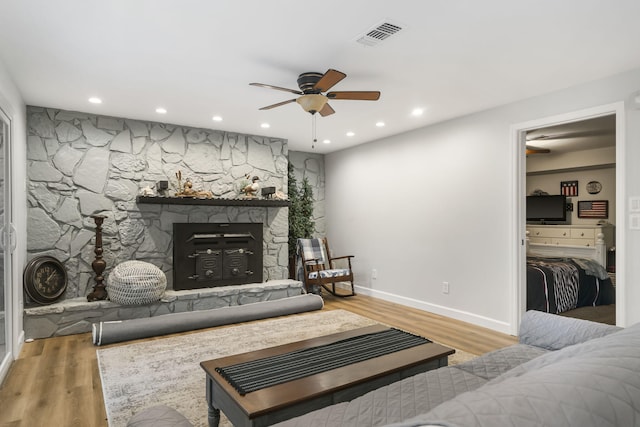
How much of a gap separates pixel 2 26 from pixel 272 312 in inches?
138

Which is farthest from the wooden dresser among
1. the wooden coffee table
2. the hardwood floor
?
the wooden coffee table

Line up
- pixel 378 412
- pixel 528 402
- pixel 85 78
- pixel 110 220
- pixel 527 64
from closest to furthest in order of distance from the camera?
pixel 528 402 → pixel 378 412 → pixel 527 64 → pixel 85 78 → pixel 110 220

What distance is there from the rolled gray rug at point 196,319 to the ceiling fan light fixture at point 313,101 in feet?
8.03

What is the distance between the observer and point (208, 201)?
4.86 meters

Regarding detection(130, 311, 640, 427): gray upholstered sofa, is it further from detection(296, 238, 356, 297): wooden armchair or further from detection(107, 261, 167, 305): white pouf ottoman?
detection(296, 238, 356, 297): wooden armchair

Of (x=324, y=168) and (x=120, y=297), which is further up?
(x=324, y=168)

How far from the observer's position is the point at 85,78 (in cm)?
331

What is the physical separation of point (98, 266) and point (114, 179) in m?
1.04

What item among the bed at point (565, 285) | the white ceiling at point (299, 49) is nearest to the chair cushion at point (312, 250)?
the white ceiling at point (299, 49)

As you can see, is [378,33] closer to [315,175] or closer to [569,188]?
[315,175]

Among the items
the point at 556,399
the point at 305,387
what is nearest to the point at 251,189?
the point at 305,387

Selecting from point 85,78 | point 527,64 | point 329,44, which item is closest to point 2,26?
point 85,78

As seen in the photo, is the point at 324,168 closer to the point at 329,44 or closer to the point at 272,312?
the point at 272,312

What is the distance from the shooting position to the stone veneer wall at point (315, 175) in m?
6.69
